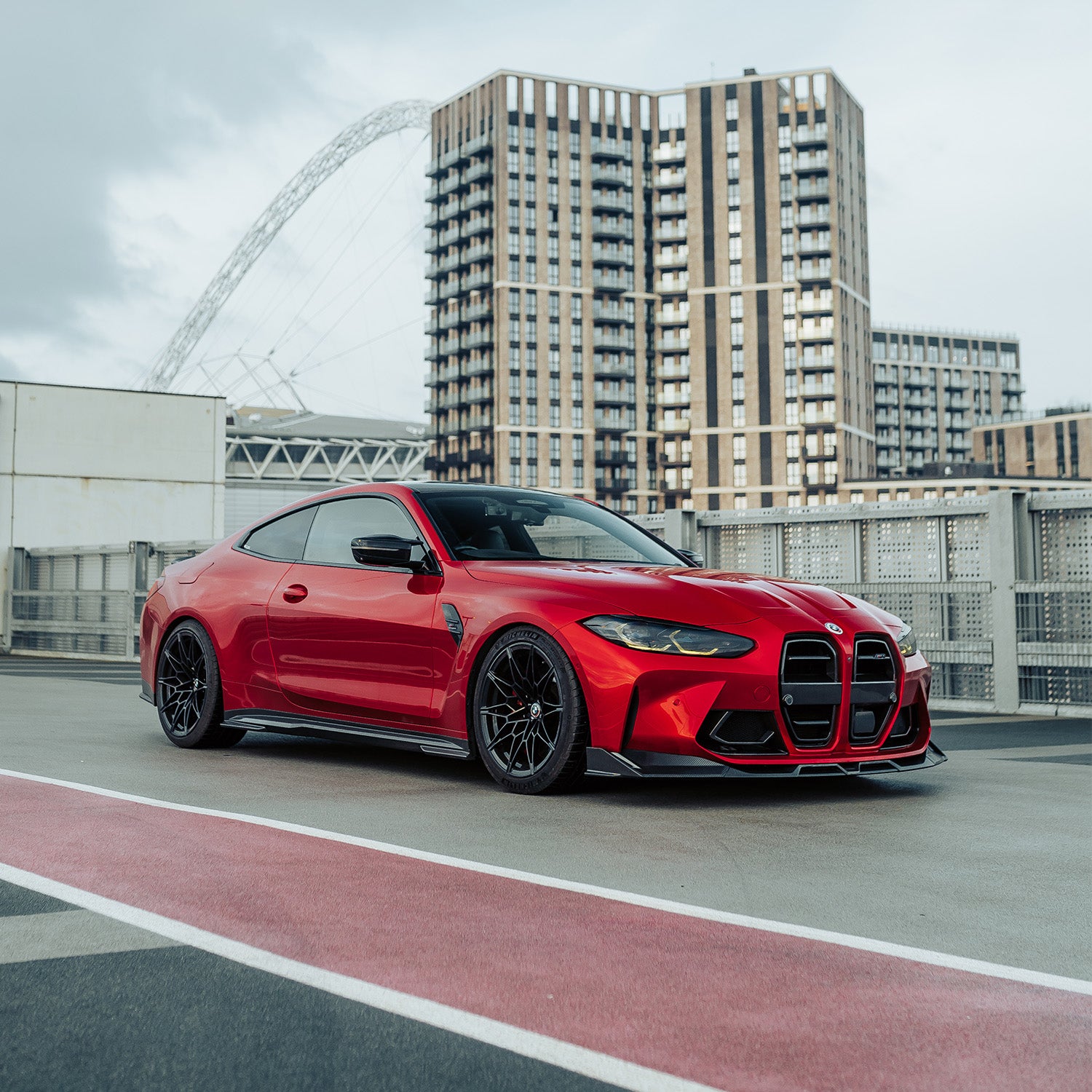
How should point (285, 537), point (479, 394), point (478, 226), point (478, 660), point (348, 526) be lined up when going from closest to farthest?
point (478, 660)
point (348, 526)
point (285, 537)
point (479, 394)
point (478, 226)

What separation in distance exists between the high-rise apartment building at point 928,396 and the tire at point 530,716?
168982 mm

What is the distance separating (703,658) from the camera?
552 cm

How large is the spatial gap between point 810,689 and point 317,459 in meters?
137

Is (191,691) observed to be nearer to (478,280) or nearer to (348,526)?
(348,526)

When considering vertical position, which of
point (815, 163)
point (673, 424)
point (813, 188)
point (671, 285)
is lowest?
point (673, 424)

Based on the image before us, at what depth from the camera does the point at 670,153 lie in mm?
123562

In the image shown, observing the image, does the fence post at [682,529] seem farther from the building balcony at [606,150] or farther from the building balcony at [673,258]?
the building balcony at [606,150]

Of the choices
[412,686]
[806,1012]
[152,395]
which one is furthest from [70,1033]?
[152,395]

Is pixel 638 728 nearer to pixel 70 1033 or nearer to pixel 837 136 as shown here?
pixel 70 1033

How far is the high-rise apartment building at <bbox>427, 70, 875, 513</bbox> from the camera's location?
118 meters

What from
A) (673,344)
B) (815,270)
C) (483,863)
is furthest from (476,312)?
(483,863)

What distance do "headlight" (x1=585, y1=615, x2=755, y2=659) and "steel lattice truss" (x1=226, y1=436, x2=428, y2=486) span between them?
5080 inches

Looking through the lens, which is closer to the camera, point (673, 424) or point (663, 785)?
point (663, 785)

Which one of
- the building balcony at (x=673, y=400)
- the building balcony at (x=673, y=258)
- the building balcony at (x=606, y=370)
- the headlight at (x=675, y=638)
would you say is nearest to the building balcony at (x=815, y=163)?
the building balcony at (x=673, y=258)
